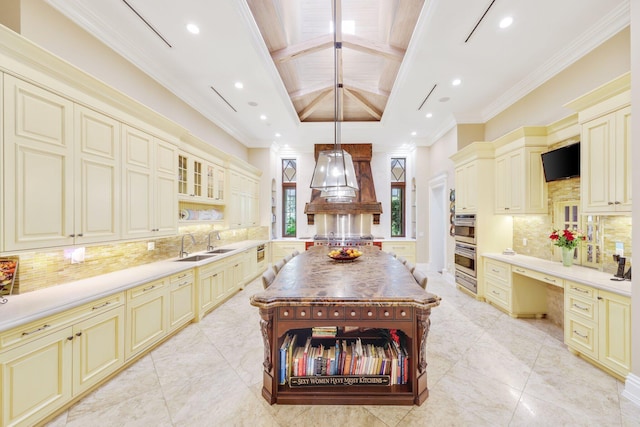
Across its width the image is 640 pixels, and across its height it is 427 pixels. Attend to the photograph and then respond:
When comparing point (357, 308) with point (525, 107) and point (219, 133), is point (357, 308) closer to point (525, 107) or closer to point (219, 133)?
point (525, 107)

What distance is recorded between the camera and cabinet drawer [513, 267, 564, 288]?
2.65 m

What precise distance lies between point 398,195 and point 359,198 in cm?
132

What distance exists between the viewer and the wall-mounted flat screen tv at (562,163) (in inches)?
110

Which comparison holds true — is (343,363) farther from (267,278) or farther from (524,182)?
(524,182)

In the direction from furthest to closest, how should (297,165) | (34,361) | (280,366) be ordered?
1. (297,165)
2. (280,366)
3. (34,361)

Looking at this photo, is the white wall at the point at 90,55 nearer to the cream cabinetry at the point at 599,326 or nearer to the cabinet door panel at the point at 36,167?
the cabinet door panel at the point at 36,167

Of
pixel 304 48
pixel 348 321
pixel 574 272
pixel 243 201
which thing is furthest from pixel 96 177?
pixel 574 272

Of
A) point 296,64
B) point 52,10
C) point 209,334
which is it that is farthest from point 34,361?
point 296,64

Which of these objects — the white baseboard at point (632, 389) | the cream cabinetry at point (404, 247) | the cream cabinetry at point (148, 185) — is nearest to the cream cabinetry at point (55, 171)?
the cream cabinetry at point (148, 185)

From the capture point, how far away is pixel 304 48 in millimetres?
3168

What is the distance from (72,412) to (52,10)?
3.28m

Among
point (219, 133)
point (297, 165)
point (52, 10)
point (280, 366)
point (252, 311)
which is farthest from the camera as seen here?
point (297, 165)

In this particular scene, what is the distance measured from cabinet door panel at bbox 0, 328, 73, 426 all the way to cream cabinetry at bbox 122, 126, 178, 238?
1.07 meters

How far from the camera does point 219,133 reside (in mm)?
4980
